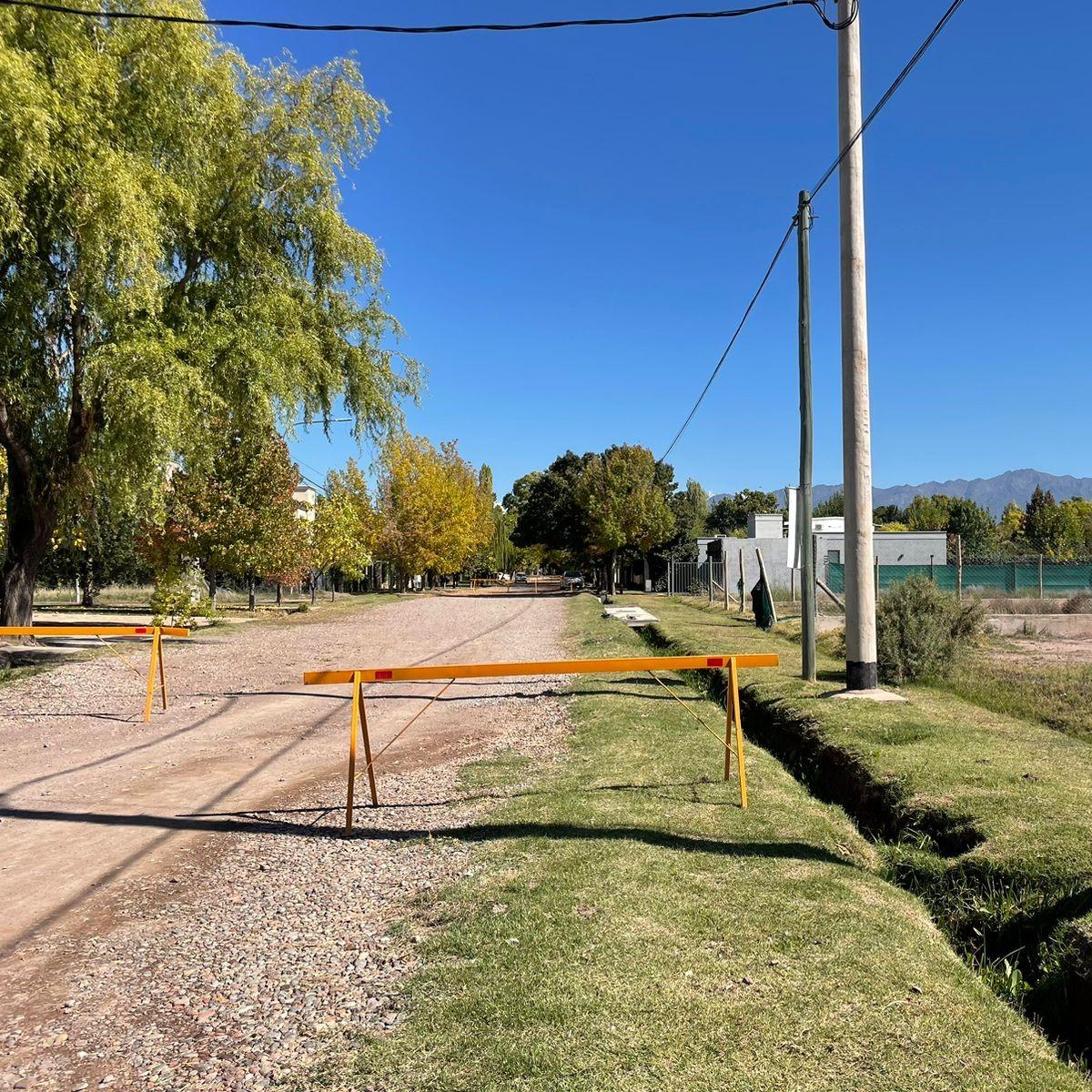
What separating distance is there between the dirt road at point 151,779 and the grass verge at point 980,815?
3.45 meters

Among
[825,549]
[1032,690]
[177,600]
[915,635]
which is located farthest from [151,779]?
[825,549]

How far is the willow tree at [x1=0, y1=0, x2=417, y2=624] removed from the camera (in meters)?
13.7

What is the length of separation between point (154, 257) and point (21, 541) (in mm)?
6127

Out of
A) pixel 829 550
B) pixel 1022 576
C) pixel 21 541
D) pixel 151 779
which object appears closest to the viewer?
pixel 151 779

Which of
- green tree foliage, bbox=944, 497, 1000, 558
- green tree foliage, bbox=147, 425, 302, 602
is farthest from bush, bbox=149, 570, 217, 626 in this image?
green tree foliage, bbox=944, 497, 1000, 558

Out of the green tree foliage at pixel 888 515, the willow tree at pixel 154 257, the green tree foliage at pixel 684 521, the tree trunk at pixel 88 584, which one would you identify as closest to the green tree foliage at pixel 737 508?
the green tree foliage at pixel 888 515

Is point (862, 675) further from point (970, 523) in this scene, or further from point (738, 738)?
point (970, 523)

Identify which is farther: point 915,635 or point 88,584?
point 88,584

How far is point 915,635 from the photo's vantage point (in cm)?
1205

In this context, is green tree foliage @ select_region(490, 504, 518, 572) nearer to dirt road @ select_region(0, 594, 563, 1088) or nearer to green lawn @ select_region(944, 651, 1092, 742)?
dirt road @ select_region(0, 594, 563, 1088)

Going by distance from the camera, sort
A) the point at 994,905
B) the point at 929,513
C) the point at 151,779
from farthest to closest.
→ the point at 929,513 < the point at 151,779 < the point at 994,905

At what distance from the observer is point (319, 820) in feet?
22.0

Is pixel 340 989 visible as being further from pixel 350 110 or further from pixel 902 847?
pixel 350 110

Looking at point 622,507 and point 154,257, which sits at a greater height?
point 154,257
